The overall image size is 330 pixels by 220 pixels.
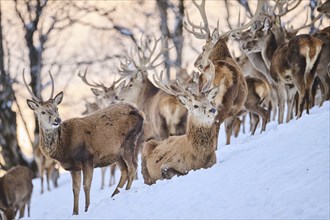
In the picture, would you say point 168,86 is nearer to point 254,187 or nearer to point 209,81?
point 209,81

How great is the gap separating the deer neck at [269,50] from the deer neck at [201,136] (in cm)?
428

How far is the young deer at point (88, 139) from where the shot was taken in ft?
33.0

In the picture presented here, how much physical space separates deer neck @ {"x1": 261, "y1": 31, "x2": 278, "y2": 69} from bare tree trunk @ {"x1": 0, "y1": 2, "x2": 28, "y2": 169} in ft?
33.7

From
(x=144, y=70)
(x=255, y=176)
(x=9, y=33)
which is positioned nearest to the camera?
(x=255, y=176)

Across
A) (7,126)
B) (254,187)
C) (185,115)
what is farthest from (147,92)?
(254,187)

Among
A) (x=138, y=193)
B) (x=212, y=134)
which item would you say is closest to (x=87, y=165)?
(x=138, y=193)

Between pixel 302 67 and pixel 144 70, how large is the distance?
5.40m

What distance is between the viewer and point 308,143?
8148 mm

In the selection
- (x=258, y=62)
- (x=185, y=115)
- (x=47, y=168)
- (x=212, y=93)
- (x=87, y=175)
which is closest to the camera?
(x=212, y=93)

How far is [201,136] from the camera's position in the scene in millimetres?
9367

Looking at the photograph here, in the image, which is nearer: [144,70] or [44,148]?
[44,148]

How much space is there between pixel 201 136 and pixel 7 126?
1305 centimetres

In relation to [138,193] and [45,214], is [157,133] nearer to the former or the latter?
[45,214]

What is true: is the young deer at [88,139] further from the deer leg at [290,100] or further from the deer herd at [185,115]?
the deer leg at [290,100]
